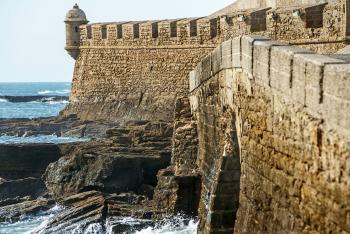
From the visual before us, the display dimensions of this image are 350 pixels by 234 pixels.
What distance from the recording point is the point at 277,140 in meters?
6.71

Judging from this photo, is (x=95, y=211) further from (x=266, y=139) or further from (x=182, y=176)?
(x=266, y=139)

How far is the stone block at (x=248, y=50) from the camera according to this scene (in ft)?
25.3

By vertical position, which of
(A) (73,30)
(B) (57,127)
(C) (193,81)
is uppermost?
(A) (73,30)

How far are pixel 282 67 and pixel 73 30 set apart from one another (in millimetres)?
29134

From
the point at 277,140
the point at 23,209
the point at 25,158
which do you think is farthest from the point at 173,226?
the point at 25,158

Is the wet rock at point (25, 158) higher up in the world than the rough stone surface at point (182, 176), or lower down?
lower down

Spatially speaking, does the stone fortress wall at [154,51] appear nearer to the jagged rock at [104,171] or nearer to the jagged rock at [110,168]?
the jagged rock at [110,168]

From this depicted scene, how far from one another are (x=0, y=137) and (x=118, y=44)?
630 cm

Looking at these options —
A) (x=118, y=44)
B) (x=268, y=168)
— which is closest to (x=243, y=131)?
(x=268, y=168)

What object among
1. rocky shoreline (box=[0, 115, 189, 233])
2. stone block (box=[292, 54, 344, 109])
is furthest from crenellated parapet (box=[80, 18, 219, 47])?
stone block (box=[292, 54, 344, 109])

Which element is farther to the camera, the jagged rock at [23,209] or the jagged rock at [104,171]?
the jagged rock at [104,171]

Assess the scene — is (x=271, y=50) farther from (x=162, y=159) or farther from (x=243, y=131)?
(x=162, y=159)

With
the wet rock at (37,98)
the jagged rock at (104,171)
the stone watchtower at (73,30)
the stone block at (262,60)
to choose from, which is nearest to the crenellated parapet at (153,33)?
the stone watchtower at (73,30)

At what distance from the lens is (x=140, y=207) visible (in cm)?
1319
